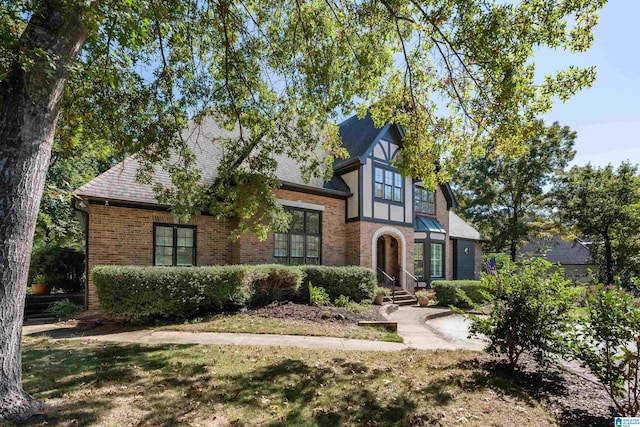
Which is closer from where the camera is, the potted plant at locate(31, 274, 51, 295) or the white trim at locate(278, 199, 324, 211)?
the potted plant at locate(31, 274, 51, 295)

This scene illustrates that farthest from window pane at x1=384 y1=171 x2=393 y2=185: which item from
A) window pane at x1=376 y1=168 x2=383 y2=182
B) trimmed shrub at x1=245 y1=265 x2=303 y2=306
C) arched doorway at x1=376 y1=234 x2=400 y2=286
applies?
trimmed shrub at x1=245 y1=265 x2=303 y2=306

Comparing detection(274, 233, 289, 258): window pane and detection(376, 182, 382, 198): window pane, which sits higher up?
detection(376, 182, 382, 198): window pane

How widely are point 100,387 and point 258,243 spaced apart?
8649mm

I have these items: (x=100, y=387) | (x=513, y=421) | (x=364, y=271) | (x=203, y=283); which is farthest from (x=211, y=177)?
(x=513, y=421)

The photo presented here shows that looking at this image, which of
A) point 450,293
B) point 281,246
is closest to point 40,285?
point 281,246

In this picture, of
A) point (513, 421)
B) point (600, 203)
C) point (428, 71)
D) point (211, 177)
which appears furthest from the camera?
point (600, 203)

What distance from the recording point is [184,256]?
11852 mm

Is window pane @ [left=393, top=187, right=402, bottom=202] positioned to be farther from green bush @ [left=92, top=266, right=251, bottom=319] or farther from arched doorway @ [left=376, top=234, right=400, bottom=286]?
green bush @ [left=92, top=266, right=251, bottom=319]

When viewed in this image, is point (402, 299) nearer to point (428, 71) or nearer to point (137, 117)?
point (428, 71)

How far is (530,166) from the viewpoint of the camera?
25328 mm

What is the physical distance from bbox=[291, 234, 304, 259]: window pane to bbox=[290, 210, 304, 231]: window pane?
0.34m

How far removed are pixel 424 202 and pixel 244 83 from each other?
1444cm

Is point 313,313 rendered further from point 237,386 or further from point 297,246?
point 237,386

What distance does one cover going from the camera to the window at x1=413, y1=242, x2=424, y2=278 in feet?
61.4
